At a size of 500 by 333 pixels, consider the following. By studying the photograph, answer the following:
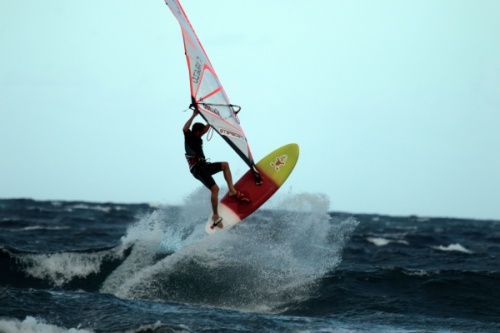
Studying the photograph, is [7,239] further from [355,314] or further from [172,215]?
[355,314]

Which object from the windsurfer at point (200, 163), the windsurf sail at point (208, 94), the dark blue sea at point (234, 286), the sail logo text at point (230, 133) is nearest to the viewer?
the dark blue sea at point (234, 286)

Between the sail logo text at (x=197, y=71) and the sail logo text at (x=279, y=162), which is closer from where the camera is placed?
the sail logo text at (x=197, y=71)

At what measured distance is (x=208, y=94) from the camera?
10.1 m

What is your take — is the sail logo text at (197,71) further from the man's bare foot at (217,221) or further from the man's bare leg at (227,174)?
the man's bare foot at (217,221)

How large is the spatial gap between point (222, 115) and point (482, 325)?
16.1 ft

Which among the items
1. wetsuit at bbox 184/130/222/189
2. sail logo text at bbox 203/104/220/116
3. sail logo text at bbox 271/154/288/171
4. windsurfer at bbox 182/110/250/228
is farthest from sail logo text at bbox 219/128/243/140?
sail logo text at bbox 271/154/288/171

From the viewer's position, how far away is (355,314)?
37.0 ft

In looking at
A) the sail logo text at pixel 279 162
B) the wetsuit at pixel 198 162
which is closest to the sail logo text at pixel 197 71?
the wetsuit at pixel 198 162

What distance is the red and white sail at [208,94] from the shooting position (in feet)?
32.2

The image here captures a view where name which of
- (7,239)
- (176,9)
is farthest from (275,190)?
(7,239)

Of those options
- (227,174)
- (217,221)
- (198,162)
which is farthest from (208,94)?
(217,221)

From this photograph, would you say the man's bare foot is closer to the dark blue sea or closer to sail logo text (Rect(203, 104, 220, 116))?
the dark blue sea

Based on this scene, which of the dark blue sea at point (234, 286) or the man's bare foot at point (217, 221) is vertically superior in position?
the man's bare foot at point (217, 221)

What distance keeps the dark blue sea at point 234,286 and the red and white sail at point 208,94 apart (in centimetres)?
243
